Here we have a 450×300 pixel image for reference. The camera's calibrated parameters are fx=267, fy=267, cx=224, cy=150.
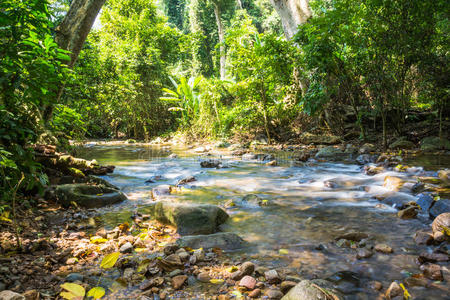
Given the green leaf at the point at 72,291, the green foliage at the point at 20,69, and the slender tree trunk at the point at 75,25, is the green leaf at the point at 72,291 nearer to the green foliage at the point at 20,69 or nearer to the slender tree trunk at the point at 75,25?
the green foliage at the point at 20,69

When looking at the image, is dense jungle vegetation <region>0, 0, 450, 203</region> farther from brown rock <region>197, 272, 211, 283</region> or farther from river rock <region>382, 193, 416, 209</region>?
river rock <region>382, 193, 416, 209</region>

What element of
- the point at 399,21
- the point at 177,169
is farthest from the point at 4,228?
the point at 399,21

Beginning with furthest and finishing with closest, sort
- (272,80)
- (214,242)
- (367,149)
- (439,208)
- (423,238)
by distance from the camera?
1. (272,80)
2. (367,149)
3. (439,208)
4. (214,242)
5. (423,238)

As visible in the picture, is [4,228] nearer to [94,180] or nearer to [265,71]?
[94,180]

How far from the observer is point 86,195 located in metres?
3.09

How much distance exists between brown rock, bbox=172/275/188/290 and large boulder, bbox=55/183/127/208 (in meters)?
1.88

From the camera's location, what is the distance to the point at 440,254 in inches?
68.2

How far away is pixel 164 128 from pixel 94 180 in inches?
489

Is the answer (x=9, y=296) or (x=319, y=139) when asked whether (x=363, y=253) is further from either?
(x=319, y=139)

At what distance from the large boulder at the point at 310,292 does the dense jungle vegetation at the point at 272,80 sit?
185 cm

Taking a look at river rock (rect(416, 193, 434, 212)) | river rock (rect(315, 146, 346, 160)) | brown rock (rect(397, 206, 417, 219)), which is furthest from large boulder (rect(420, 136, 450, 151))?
brown rock (rect(397, 206, 417, 219))

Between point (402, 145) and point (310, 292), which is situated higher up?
point (402, 145)

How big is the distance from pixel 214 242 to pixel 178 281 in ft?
1.86

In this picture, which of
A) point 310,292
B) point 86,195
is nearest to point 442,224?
point 310,292
